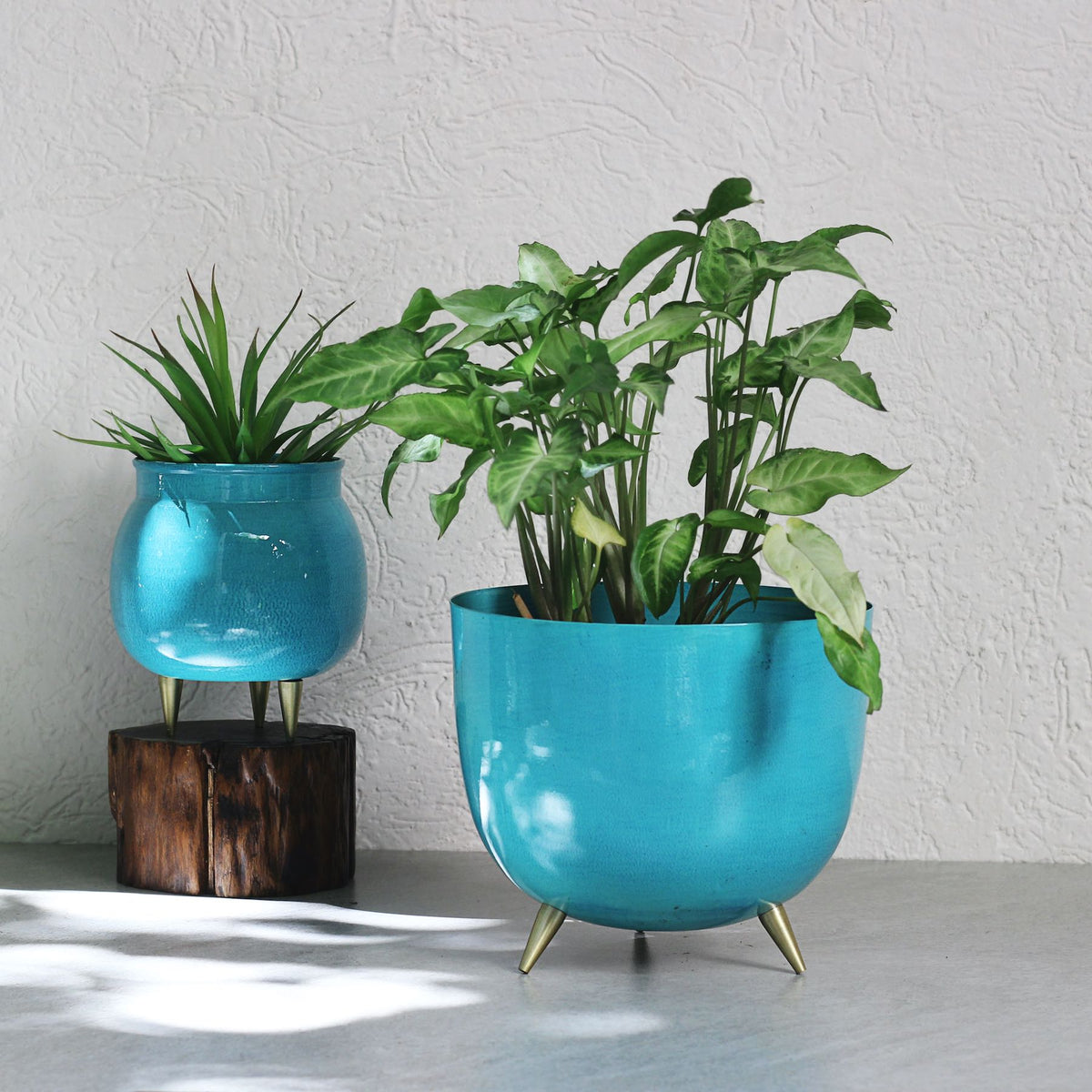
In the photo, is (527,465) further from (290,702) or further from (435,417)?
(290,702)

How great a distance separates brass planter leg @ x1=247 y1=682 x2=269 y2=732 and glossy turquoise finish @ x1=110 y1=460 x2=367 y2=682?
0.12 m

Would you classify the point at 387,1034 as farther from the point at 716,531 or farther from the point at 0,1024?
the point at 716,531

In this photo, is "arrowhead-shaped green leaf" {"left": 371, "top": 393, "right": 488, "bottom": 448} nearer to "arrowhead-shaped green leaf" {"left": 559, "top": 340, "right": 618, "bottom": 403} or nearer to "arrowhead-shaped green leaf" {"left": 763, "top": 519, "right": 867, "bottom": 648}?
"arrowhead-shaped green leaf" {"left": 559, "top": 340, "right": 618, "bottom": 403}

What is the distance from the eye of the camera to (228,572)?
1549mm

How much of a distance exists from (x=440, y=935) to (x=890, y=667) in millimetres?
714

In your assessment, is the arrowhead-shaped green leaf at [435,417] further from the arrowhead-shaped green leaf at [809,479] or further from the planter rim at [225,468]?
the planter rim at [225,468]

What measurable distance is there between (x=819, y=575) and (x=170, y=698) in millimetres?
875

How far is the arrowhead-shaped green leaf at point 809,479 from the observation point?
1182mm

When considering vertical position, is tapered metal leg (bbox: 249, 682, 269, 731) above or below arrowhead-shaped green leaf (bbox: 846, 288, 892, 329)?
below

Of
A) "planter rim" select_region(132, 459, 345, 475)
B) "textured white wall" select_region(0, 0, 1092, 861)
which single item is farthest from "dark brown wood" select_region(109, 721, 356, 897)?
"planter rim" select_region(132, 459, 345, 475)

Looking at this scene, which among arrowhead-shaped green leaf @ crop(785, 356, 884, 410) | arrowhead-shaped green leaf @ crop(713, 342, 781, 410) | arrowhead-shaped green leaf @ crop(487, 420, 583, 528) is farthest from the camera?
arrowhead-shaped green leaf @ crop(713, 342, 781, 410)

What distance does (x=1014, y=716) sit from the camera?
1791 mm

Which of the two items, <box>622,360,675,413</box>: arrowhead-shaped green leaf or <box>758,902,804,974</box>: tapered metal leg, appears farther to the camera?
<box>758,902,804,974</box>: tapered metal leg

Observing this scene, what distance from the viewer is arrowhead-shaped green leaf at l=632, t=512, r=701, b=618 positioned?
1.18m
